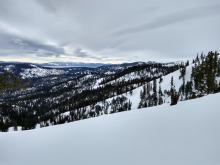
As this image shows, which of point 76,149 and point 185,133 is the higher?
point 185,133

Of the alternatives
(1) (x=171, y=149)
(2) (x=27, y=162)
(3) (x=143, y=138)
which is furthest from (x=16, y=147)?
(1) (x=171, y=149)

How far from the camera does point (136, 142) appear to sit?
607 inches

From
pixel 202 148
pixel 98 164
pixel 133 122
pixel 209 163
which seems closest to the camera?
pixel 209 163

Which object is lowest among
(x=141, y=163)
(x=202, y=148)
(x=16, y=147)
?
(x=16, y=147)

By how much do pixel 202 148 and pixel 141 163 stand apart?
3.12 metres

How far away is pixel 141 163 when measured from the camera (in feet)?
41.8

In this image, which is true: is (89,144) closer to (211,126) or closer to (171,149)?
(171,149)

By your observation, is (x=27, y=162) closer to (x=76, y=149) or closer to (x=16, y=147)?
(x=76, y=149)

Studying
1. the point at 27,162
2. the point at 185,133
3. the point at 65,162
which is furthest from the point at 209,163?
the point at 27,162

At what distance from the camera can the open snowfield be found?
1260cm

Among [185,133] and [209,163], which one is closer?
[209,163]

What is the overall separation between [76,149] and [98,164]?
335cm

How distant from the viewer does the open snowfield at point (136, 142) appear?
12.6m

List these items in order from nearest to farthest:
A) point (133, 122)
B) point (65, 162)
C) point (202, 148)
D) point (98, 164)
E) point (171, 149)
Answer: point (202, 148)
point (171, 149)
point (98, 164)
point (65, 162)
point (133, 122)
